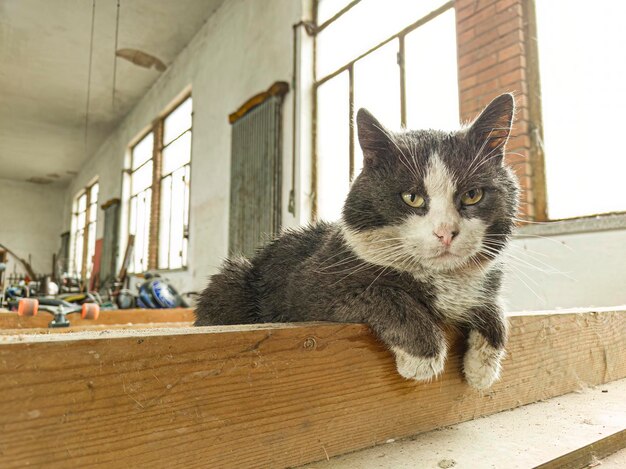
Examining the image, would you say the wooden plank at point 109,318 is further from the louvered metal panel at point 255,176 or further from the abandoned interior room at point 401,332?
the louvered metal panel at point 255,176

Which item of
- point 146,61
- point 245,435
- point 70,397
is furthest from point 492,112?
point 146,61

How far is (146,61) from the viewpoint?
7387 mm

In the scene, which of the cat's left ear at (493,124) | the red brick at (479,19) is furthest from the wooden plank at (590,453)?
the red brick at (479,19)

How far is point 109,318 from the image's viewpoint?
2.34m

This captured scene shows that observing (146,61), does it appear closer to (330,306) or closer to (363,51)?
(363,51)

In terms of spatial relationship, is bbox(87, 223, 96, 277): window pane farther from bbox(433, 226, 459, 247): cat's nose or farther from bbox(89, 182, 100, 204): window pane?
bbox(433, 226, 459, 247): cat's nose

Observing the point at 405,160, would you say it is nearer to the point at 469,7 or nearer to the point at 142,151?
the point at 469,7

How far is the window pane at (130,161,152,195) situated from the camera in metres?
8.39

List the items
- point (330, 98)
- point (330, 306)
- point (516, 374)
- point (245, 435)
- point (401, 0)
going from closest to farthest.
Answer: point (245, 435) < point (330, 306) < point (516, 374) < point (401, 0) < point (330, 98)

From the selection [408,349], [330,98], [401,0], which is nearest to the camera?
[408,349]

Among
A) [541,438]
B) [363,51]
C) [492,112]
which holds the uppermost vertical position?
[363,51]

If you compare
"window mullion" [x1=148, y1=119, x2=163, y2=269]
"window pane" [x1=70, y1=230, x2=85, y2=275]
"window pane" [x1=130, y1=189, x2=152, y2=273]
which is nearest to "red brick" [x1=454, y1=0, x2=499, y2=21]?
"window mullion" [x1=148, y1=119, x2=163, y2=269]

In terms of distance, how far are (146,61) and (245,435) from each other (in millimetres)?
7731

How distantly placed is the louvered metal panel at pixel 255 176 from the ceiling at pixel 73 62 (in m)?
2.16
